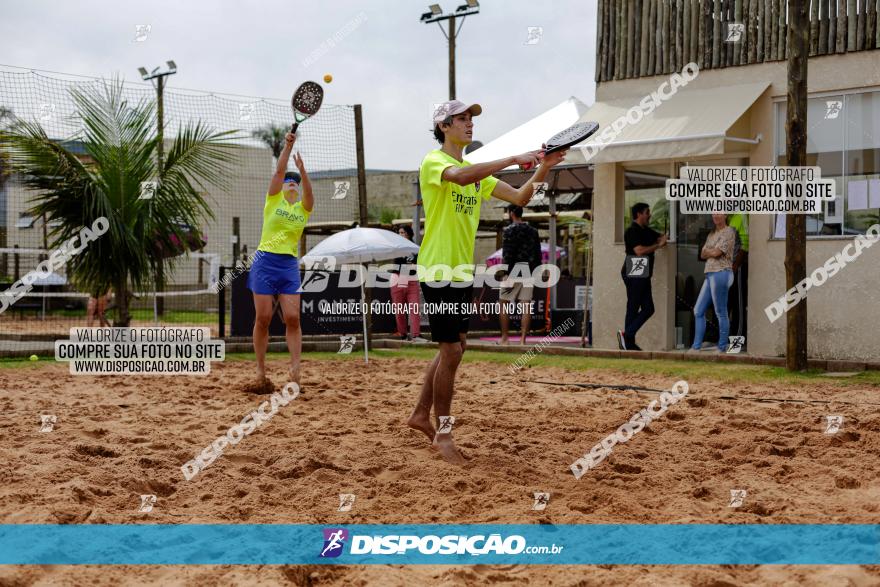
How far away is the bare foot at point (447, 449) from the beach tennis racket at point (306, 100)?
3.91 metres

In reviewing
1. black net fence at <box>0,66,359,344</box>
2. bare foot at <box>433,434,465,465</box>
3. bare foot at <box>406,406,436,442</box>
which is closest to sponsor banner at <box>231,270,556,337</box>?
black net fence at <box>0,66,359,344</box>

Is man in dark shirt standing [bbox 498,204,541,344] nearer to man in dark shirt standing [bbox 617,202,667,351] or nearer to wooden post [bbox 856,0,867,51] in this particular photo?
man in dark shirt standing [bbox 617,202,667,351]

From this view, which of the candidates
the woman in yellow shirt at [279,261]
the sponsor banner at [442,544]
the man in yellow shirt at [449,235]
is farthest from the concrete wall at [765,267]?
the sponsor banner at [442,544]

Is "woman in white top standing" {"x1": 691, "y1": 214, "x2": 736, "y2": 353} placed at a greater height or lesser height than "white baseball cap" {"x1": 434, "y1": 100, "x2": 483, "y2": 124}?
lesser

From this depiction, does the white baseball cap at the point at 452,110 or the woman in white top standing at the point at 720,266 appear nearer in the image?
the white baseball cap at the point at 452,110

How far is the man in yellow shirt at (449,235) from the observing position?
5.34 metres

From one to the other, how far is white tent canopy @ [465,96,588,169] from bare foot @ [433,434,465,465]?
946cm

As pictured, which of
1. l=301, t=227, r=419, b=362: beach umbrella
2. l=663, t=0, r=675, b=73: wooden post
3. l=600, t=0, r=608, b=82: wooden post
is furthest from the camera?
l=600, t=0, r=608, b=82: wooden post

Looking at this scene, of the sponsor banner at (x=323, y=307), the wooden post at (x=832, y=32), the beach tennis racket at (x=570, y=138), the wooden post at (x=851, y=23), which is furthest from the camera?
the sponsor banner at (x=323, y=307)

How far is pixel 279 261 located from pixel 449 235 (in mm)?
3260

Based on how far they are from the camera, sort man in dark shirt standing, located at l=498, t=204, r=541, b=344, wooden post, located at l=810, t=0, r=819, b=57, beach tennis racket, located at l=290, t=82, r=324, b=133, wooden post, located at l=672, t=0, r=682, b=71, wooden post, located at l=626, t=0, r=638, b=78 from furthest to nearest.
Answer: wooden post, located at l=626, t=0, r=638, b=78, man in dark shirt standing, located at l=498, t=204, r=541, b=344, wooden post, located at l=672, t=0, r=682, b=71, wooden post, located at l=810, t=0, r=819, b=57, beach tennis racket, located at l=290, t=82, r=324, b=133

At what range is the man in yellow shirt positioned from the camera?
534 cm

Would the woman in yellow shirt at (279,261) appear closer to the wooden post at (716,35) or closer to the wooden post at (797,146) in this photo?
the wooden post at (797,146)

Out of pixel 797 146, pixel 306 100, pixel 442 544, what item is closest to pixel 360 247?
pixel 306 100
